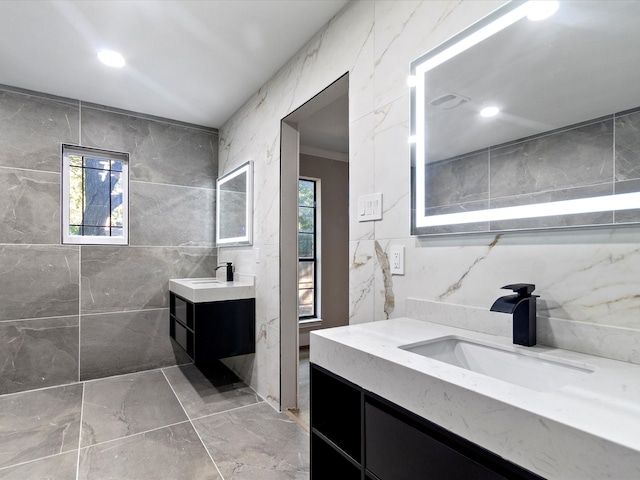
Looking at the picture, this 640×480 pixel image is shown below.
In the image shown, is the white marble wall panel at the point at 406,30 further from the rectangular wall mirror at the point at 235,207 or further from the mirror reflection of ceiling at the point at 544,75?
the rectangular wall mirror at the point at 235,207

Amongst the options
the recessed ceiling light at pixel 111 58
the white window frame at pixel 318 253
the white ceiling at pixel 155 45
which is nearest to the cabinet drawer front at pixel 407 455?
the white ceiling at pixel 155 45

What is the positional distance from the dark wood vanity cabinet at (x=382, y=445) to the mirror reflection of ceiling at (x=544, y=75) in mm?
957

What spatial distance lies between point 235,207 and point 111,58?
1.48 m

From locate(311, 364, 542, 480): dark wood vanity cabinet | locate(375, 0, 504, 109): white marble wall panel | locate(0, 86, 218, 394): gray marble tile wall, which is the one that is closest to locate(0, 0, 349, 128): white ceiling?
locate(0, 86, 218, 394): gray marble tile wall

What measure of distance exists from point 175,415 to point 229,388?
562mm

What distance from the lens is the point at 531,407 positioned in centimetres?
62

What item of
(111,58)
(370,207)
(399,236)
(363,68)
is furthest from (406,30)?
(111,58)

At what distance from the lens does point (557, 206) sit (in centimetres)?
104

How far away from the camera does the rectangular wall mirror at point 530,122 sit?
36.5 inches

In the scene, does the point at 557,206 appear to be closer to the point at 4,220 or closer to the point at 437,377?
the point at 437,377

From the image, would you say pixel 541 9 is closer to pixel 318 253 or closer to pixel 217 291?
pixel 217 291

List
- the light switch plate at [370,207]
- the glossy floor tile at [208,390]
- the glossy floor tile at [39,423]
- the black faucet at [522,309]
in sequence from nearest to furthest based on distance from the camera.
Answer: the black faucet at [522,309], the light switch plate at [370,207], the glossy floor tile at [39,423], the glossy floor tile at [208,390]

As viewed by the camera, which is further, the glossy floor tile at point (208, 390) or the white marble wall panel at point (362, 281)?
the glossy floor tile at point (208, 390)

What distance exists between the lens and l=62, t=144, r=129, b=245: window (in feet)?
10.2
